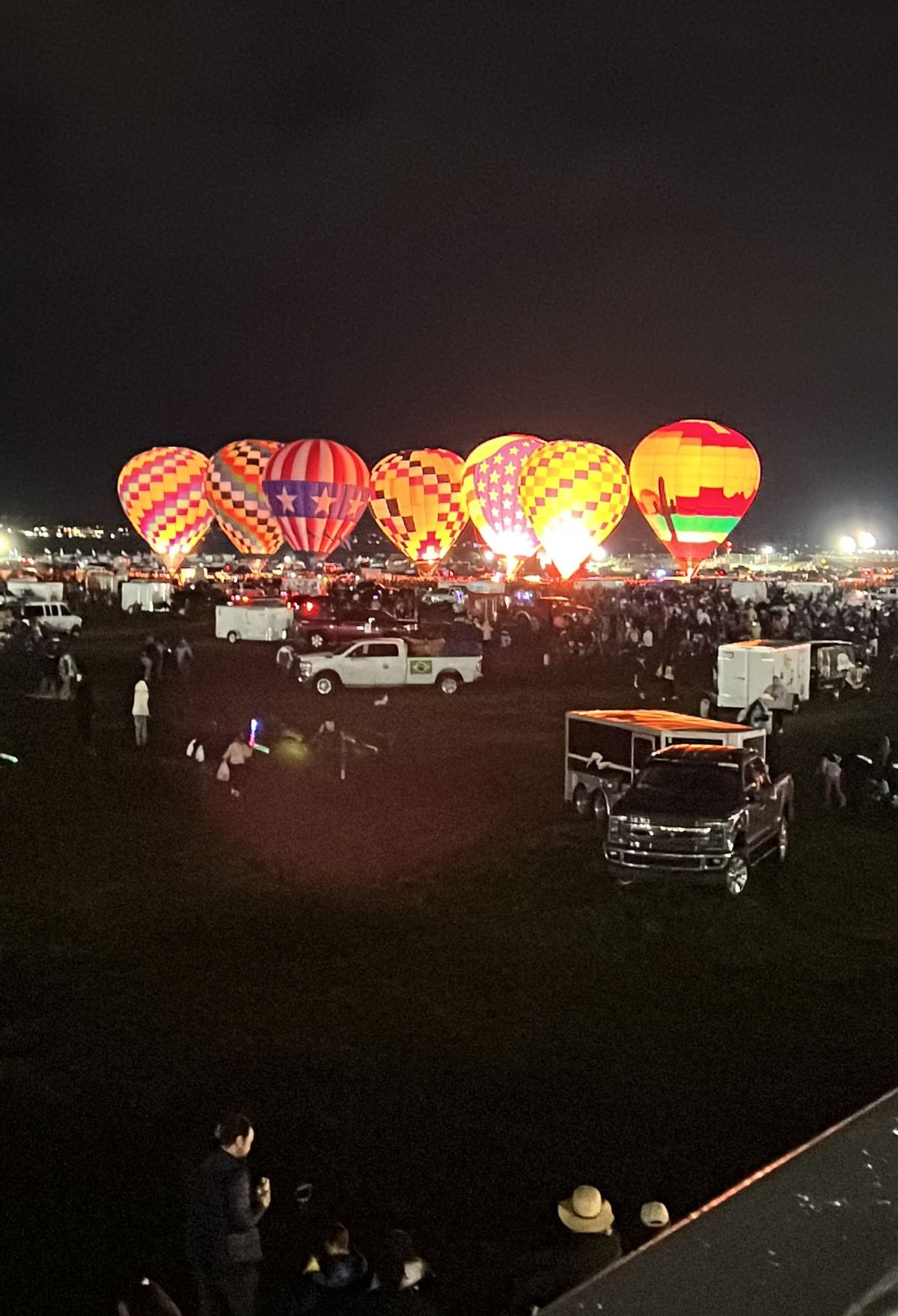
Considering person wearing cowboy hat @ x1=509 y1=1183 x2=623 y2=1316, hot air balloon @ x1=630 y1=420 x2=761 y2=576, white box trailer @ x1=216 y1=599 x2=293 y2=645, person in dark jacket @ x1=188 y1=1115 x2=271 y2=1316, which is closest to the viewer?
person wearing cowboy hat @ x1=509 y1=1183 x2=623 y2=1316

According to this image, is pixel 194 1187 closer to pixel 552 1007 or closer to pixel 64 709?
pixel 552 1007

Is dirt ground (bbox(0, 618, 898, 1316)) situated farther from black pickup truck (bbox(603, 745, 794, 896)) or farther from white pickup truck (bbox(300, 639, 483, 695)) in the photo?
white pickup truck (bbox(300, 639, 483, 695))

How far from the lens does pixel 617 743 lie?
14.6 metres

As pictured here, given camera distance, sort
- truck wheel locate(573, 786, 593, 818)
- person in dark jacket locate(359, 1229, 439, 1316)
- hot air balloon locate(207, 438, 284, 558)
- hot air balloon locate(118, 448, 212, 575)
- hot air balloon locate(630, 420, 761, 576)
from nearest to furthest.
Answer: person in dark jacket locate(359, 1229, 439, 1316) < truck wheel locate(573, 786, 593, 818) < hot air balloon locate(630, 420, 761, 576) < hot air balloon locate(207, 438, 284, 558) < hot air balloon locate(118, 448, 212, 575)

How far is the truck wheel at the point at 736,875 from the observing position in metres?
11.0

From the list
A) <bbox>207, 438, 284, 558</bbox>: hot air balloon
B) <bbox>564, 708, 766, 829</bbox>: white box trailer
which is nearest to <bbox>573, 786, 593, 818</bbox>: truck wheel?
<bbox>564, 708, 766, 829</bbox>: white box trailer

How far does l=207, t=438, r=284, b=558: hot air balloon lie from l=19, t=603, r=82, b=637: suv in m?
16.0

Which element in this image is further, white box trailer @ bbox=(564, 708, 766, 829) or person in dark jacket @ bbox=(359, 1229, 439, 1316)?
white box trailer @ bbox=(564, 708, 766, 829)

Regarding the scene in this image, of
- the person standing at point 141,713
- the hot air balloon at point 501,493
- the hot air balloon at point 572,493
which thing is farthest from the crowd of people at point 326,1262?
the hot air balloon at point 501,493

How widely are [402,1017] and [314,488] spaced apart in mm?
42489

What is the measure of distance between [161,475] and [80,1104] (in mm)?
55425

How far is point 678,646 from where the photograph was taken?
34.2 metres

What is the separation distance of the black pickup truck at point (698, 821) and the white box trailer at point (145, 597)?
→ 42.7 m

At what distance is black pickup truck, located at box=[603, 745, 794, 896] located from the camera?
11023 millimetres
